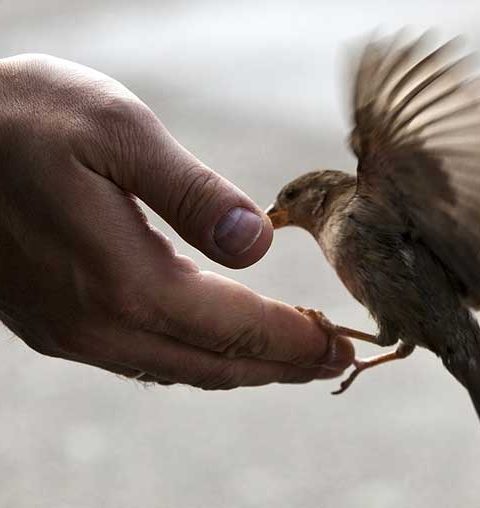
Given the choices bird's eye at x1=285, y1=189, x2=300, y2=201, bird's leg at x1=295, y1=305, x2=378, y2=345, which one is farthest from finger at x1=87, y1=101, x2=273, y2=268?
bird's eye at x1=285, y1=189, x2=300, y2=201

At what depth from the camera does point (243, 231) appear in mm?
1880

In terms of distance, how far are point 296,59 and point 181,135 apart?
2.62ft

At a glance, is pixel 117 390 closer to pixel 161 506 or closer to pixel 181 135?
pixel 161 506

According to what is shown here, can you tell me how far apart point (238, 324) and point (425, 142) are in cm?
49

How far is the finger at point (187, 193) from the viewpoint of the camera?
1.88 metres

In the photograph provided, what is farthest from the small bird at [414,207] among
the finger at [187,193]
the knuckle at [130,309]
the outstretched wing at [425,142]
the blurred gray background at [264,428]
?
→ the blurred gray background at [264,428]

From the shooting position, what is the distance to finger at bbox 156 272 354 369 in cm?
208

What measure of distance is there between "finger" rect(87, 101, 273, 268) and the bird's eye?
2.97 ft

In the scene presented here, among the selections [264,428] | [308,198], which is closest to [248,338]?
[308,198]

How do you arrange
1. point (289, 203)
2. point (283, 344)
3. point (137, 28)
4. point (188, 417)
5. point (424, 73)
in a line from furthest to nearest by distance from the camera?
1. point (137, 28)
2. point (188, 417)
3. point (289, 203)
4. point (283, 344)
5. point (424, 73)

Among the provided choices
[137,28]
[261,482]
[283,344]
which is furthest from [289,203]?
[137,28]

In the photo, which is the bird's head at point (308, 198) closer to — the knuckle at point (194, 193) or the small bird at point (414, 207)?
the small bird at point (414, 207)

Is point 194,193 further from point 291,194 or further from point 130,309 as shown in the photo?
point 291,194

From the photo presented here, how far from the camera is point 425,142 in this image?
7.14ft
